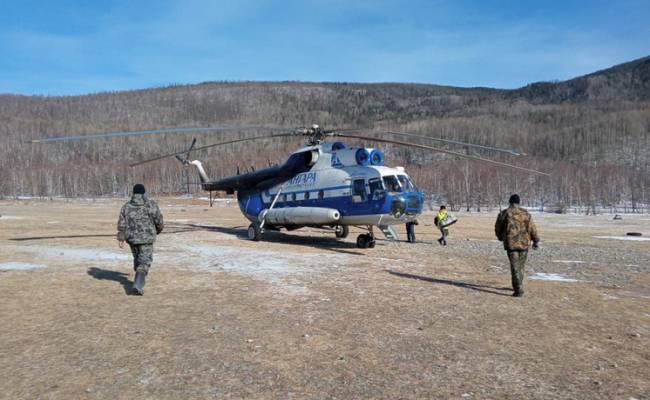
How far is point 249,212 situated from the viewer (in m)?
21.4

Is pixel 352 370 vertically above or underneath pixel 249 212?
underneath

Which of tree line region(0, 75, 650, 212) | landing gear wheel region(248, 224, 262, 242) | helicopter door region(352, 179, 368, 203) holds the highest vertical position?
tree line region(0, 75, 650, 212)

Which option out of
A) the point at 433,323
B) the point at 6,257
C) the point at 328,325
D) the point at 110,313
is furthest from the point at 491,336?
the point at 6,257

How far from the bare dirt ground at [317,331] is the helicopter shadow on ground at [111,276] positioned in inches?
3.4

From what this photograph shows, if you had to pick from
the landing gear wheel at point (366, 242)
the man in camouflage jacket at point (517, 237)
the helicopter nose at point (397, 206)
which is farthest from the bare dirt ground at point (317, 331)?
the landing gear wheel at point (366, 242)

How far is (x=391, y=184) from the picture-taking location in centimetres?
1636

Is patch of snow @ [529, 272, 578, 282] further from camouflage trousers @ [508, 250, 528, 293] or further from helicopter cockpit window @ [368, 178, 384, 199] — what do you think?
helicopter cockpit window @ [368, 178, 384, 199]

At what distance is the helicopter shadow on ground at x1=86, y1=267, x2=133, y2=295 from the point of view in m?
10.4

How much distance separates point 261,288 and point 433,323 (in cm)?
398

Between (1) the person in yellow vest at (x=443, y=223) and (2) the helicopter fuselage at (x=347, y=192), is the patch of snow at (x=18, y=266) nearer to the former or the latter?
(2) the helicopter fuselage at (x=347, y=192)

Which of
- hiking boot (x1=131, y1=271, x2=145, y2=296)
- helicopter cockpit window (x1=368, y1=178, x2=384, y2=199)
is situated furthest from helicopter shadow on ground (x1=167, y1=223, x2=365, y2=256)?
hiking boot (x1=131, y1=271, x2=145, y2=296)

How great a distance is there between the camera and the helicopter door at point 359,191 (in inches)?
658

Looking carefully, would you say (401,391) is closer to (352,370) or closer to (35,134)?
(352,370)

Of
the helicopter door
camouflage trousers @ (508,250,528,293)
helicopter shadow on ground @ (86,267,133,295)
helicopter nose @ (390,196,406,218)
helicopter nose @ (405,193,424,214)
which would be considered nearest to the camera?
camouflage trousers @ (508,250,528,293)
